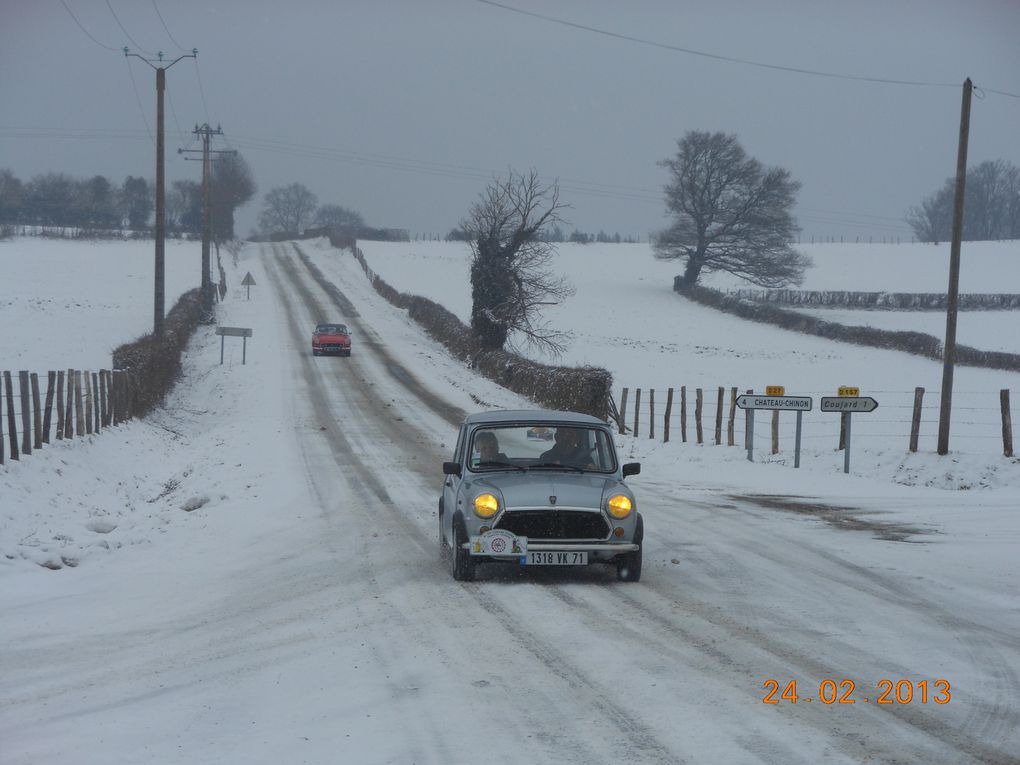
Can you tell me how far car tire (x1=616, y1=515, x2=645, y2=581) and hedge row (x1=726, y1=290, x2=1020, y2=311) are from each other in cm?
6275

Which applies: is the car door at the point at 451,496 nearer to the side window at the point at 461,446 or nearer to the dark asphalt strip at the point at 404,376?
the side window at the point at 461,446

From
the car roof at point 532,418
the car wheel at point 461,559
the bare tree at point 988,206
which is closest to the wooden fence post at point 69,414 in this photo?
the car roof at point 532,418

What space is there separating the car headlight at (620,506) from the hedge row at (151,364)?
1834cm

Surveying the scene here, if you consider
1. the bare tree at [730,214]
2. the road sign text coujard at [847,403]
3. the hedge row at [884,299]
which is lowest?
the road sign text coujard at [847,403]

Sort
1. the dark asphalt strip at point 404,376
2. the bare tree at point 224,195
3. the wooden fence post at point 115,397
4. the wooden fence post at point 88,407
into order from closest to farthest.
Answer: the wooden fence post at point 88,407
the wooden fence post at point 115,397
the dark asphalt strip at point 404,376
the bare tree at point 224,195

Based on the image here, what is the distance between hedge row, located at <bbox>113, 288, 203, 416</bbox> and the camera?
87.4 feet

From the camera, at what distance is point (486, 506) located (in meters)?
10.2

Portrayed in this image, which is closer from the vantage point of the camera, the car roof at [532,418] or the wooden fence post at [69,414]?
the car roof at [532,418]

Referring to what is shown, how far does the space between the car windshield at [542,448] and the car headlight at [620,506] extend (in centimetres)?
86

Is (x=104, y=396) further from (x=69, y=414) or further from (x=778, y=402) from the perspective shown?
(x=778, y=402)

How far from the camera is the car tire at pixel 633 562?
33.9 feet

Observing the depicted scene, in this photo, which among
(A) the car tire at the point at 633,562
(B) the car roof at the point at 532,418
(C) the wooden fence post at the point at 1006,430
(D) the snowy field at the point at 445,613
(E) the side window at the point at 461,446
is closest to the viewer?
→ (D) the snowy field at the point at 445,613

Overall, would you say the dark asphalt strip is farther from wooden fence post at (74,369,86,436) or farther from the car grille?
the car grille

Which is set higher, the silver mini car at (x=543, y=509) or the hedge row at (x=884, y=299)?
the hedge row at (x=884, y=299)
